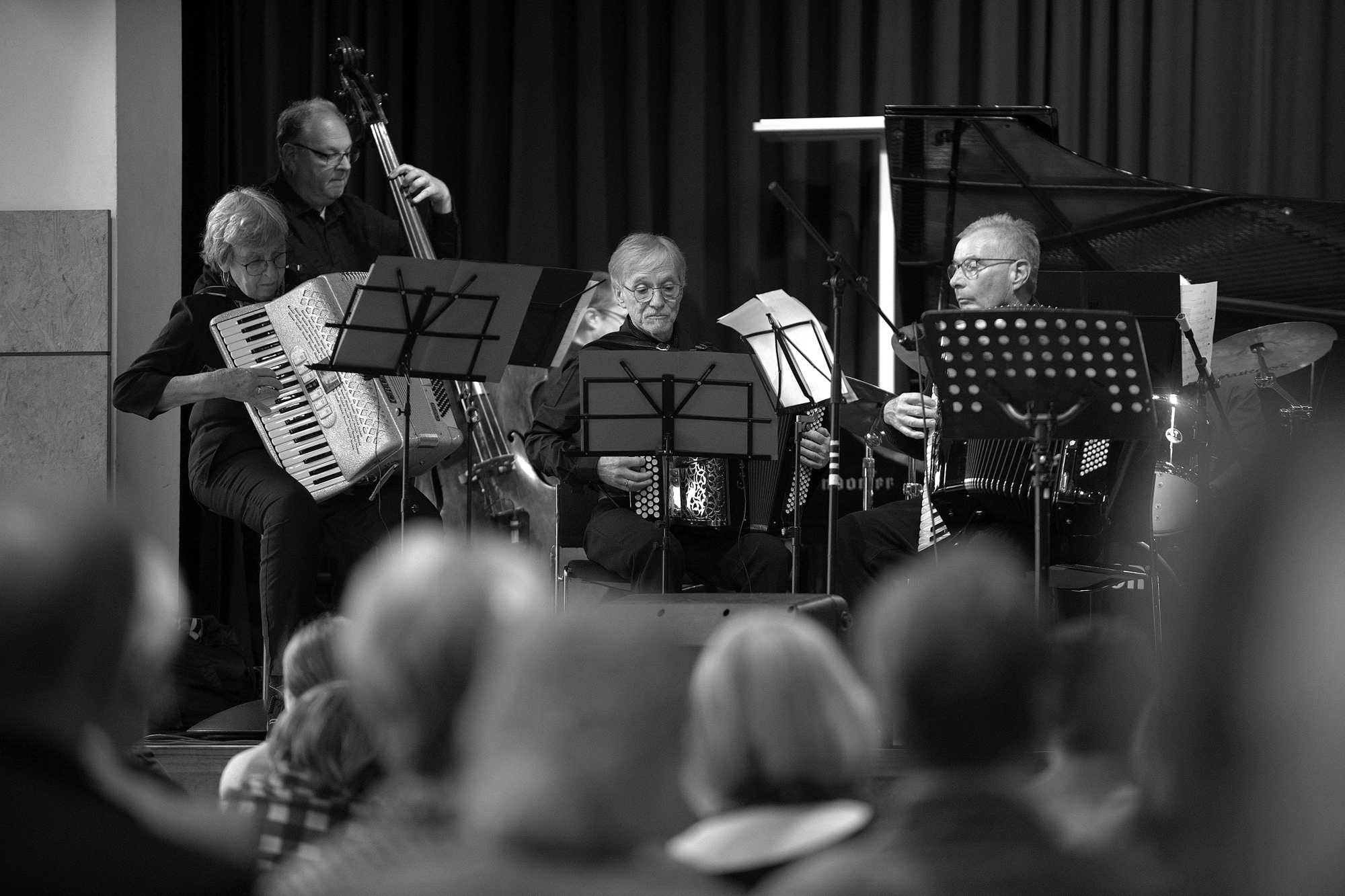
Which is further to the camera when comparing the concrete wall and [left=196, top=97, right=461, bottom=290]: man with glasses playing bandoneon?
the concrete wall

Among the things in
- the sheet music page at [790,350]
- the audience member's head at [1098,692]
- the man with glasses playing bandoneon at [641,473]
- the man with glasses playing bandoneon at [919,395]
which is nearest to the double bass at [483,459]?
the man with glasses playing bandoneon at [641,473]

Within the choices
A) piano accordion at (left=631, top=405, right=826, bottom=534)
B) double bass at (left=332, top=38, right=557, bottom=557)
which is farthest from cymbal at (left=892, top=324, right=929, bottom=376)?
double bass at (left=332, top=38, right=557, bottom=557)

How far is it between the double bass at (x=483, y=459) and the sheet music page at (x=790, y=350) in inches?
40.7

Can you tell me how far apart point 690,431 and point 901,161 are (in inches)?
62.6

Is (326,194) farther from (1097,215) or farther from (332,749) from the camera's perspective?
(332,749)

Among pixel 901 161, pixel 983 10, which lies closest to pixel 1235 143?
pixel 983 10

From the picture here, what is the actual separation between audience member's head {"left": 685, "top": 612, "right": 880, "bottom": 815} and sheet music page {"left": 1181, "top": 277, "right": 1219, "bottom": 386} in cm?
399

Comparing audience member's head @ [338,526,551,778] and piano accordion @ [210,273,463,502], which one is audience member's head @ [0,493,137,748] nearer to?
audience member's head @ [338,526,551,778]

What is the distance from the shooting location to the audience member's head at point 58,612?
125 cm

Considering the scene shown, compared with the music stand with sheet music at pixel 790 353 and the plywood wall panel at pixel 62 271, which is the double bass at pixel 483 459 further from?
the plywood wall panel at pixel 62 271

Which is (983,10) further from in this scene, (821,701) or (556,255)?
(821,701)

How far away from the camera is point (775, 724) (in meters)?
1.49

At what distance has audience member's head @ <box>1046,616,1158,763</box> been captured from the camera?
1763mm

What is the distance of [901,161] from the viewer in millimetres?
5480
